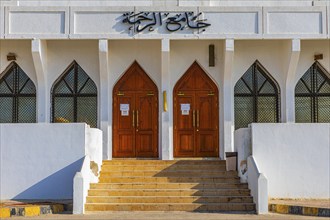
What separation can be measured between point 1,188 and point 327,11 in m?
9.99

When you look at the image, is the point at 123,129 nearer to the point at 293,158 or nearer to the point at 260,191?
the point at 293,158

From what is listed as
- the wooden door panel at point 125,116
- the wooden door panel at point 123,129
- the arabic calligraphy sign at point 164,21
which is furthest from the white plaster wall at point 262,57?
the wooden door panel at point 123,129

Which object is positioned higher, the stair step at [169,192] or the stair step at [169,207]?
the stair step at [169,192]

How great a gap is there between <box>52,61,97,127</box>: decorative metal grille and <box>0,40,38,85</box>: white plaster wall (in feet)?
2.59

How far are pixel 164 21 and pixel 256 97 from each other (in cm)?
362

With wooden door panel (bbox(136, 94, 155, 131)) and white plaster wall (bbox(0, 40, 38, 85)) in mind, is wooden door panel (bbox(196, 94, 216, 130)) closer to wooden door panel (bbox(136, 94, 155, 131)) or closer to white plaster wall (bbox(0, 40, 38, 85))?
wooden door panel (bbox(136, 94, 155, 131))

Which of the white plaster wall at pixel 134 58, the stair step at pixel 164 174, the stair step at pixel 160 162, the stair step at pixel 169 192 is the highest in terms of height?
the white plaster wall at pixel 134 58

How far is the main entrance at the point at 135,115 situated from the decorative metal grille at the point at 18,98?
2.52 metres

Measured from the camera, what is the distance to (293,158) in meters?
14.6

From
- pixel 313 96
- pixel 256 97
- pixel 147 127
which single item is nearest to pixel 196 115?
pixel 147 127

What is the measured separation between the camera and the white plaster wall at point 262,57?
17953mm

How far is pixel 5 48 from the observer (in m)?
18.0

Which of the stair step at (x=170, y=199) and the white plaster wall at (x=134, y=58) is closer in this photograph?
the stair step at (x=170, y=199)

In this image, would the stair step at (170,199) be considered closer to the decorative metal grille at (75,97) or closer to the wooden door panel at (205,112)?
the wooden door panel at (205,112)
